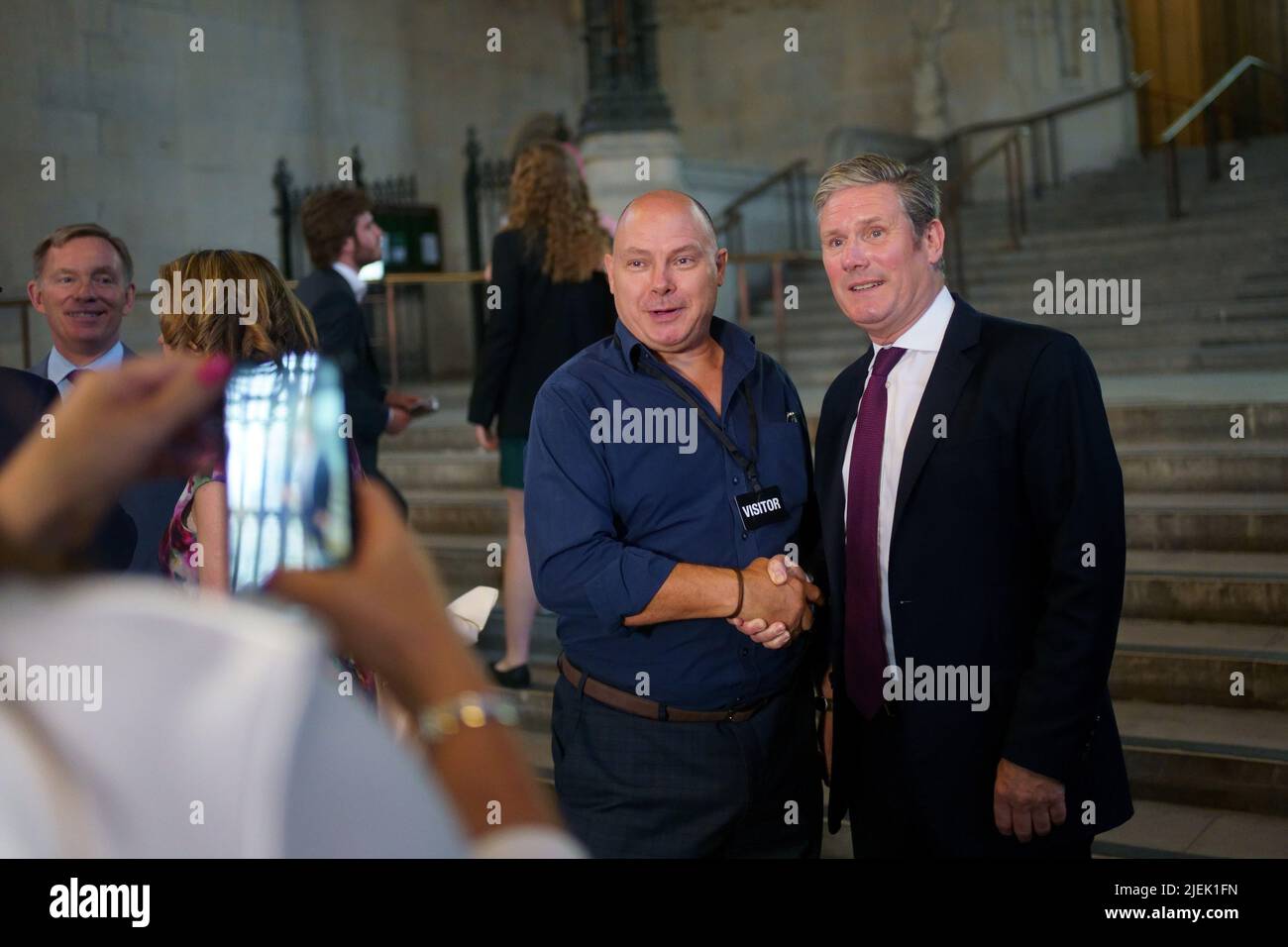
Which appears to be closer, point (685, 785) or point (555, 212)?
point (685, 785)

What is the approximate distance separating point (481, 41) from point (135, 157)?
5464 millimetres

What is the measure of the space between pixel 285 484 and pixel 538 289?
4.11 metres

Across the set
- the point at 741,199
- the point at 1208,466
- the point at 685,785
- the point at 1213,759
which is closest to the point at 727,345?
the point at 685,785

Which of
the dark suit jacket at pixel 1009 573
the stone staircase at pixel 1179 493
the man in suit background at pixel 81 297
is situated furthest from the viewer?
the stone staircase at pixel 1179 493

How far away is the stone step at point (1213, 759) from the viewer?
414 centimetres

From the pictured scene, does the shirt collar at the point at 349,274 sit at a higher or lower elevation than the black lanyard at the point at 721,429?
higher

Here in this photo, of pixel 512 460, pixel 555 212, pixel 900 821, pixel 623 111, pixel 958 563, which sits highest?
pixel 623 111

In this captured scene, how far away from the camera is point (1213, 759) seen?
4.24m

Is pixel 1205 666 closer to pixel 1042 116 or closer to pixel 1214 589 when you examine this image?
pixel 1214 589

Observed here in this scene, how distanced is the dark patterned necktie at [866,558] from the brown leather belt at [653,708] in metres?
0.19

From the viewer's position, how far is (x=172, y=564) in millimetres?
2617

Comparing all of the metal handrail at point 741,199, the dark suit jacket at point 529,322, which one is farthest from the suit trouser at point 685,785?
the metal handrail at point 741,199

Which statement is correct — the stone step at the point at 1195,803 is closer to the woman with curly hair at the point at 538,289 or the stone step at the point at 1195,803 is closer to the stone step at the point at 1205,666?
the stone step at the point at 1205,666
